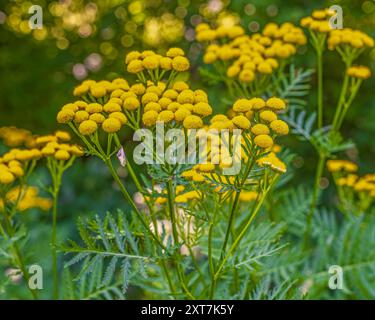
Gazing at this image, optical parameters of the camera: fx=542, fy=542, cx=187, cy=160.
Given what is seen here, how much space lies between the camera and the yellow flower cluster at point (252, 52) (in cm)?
182

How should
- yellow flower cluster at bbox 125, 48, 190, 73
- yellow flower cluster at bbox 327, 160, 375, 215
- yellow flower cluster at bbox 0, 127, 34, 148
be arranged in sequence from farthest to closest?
yellow flower cluster at bbox 0, 127, 34, 148 → yellow flower cluster at bbox 327, 160, 375, 215 → yellow flower cluster at bbox 125, 48, 190, 73

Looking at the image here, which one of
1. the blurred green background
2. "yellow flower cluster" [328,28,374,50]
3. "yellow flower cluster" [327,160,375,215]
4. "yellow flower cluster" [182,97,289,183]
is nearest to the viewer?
"yellow flower cluster" [182,97,289,183]

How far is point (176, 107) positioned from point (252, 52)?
0.76m

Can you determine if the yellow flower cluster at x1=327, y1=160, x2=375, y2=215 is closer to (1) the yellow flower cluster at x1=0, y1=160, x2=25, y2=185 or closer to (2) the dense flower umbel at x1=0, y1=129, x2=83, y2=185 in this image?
(2) the dense flower umbel at x1=0, y1=129, x2=83, y2=185

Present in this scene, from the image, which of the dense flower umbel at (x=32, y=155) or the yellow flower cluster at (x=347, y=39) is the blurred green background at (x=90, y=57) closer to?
the yellow flower cluster at (x=347, y=39)

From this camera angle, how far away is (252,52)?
1905 millimetres

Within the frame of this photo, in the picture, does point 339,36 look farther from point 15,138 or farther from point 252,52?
point 15,138

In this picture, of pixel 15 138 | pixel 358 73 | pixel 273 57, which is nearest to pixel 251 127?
pixel 273 57

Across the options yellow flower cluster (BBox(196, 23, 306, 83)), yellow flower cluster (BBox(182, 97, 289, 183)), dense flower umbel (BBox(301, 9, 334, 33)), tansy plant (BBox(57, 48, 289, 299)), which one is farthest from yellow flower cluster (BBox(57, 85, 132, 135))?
dense flower umbel (BBox(301, 9, 334, 33))

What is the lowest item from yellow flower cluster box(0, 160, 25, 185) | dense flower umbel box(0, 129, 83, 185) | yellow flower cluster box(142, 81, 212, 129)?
yellow flower cluster box(0, 160, 25, 185)

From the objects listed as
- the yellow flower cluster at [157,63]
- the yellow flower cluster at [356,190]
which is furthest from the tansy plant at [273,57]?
the yellow flower cluster at [157,63]

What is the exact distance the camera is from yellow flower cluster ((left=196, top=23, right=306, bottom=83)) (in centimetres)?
182

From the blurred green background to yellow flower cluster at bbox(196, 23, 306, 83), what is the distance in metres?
1.44

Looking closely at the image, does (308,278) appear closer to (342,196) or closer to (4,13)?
(342,196)
